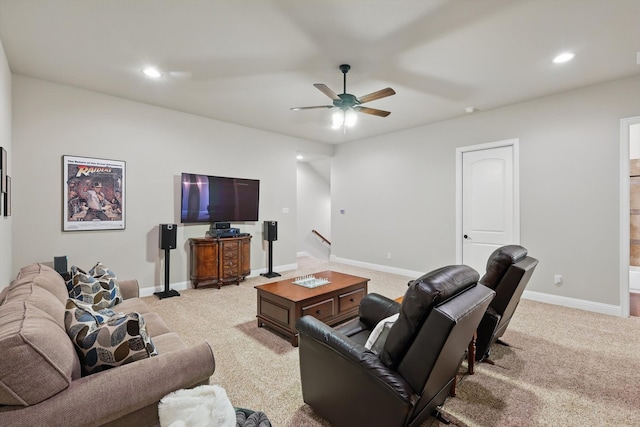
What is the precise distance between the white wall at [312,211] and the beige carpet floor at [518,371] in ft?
15.7

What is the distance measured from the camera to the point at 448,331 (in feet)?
4.22

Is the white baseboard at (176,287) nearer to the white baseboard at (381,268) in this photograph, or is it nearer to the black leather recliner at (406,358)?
the white baseboard at (381,268)

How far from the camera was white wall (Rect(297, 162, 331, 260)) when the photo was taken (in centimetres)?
857

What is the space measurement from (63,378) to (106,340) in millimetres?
207

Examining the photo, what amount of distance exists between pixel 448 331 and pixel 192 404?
1150 millimetres

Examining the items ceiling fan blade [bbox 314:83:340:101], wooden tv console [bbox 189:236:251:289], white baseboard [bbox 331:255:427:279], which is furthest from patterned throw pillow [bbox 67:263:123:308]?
white baseboard [bbox 331:255:427:279]

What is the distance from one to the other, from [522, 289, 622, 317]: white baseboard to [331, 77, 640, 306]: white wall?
0.05m

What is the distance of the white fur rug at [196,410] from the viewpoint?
1.27 meters

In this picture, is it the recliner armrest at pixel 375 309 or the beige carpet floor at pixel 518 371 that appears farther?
the recliner armrest at pixel 375 309

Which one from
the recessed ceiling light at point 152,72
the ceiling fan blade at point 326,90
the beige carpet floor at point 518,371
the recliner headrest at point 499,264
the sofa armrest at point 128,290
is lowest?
the beige carpet floor at point 518,371

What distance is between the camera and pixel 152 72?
3445 millimetres

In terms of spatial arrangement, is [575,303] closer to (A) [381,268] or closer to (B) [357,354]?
(A) [381,268]

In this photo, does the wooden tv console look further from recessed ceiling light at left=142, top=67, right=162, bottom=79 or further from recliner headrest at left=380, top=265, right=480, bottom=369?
recliner headrest at left=380, top=265, right=480, bottom=369

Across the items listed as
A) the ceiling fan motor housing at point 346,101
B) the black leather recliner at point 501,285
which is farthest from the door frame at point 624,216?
the ceiling fan motor housing at point 346,101
